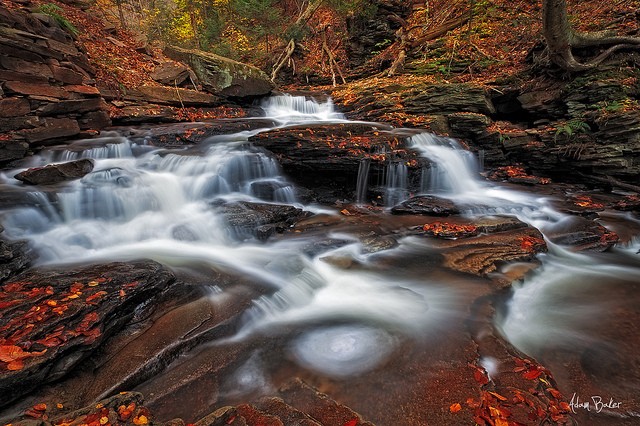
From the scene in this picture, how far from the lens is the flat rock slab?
2.75 m

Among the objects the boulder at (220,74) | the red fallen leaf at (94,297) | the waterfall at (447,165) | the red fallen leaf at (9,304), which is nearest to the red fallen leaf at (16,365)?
the red fallen leaf at (94,297)

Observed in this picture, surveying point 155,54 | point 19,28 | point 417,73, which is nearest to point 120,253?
point 19,28

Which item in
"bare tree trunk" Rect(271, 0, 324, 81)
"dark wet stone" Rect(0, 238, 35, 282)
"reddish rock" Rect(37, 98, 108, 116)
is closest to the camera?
"dark wet stone" Rect(0, 238, 35, 282)

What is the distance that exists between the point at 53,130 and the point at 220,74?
21.0 feet

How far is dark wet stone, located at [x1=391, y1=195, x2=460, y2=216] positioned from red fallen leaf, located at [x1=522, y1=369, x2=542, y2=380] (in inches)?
173

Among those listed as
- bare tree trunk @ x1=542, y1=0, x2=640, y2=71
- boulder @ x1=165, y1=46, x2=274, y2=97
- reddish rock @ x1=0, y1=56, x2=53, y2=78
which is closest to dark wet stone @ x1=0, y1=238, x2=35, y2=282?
reddish rock @ x1=0, y1=56, x2=53, y2=78

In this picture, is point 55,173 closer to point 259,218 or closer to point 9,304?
point 259,218

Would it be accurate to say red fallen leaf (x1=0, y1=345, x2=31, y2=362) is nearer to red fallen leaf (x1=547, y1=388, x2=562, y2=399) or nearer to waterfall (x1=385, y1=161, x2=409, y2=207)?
red fallen leaf (x1=547, y1=388, x2=562, y2=399)

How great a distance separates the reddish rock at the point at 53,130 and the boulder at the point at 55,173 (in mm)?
1648

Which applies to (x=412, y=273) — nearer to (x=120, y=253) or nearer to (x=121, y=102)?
(x=120, y=253)

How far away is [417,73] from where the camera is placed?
14.0m

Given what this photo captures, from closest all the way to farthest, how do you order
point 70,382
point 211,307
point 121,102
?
1. point 70,382
2. point 211,307
3. point 121,102

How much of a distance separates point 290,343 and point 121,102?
34.2ft

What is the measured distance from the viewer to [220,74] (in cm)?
1293
